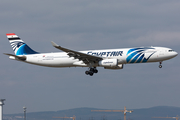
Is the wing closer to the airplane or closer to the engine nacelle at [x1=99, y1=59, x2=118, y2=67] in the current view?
the airplane

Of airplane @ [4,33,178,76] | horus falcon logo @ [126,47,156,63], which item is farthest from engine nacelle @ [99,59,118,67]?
horus falcon logo @ [126,47,156,63]

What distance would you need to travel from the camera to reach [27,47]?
59.6 meters

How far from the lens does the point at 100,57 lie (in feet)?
171

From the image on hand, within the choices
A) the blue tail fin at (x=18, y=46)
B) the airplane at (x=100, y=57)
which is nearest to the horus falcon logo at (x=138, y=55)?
the airplane at (x=100, y=57)

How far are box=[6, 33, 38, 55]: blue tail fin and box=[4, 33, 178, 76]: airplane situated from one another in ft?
6.83

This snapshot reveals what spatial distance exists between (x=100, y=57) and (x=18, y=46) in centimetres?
1884

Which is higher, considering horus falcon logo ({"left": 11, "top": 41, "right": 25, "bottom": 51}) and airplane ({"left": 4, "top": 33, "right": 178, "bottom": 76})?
horus falcon logo ({"left": 11, "top": 41, "right": 25, "bottom": 51})

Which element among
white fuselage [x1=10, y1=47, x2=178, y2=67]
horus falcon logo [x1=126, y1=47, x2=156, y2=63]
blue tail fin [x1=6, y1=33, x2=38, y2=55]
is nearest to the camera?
horus falcon logo [x1=126, y1=47, x2=156, y2=63]

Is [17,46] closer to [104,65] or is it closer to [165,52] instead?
[104,65]

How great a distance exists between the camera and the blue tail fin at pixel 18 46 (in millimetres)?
58984

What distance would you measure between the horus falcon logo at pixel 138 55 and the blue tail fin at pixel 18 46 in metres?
19.0

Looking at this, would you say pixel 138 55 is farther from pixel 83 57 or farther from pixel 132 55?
pixel 83 57

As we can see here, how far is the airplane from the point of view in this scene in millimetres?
51281

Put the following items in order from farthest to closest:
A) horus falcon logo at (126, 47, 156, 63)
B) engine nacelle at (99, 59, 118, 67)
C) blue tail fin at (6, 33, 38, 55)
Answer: blue tail fin at (6, 33, 38, 55) → horus falcon logo at (126, 47, 156, 63) → engine nacelle at (99, 59, 118, 67)
